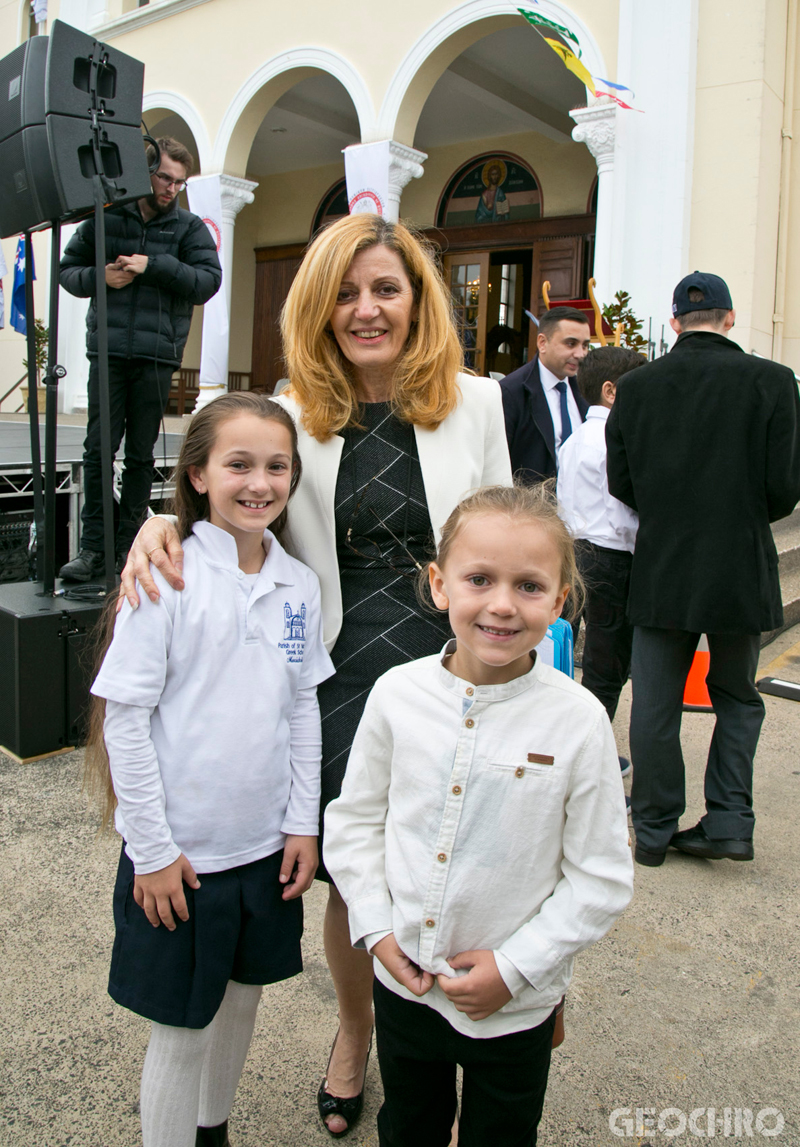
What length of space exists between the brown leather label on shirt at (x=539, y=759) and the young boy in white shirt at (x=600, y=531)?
2.13 metres

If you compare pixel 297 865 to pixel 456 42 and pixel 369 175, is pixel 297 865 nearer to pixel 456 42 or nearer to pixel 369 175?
pixel 369 175

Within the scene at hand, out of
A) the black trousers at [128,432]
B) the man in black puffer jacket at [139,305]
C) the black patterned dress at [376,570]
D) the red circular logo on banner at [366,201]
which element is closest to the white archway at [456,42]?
the red circular logo on banner at [366,201]

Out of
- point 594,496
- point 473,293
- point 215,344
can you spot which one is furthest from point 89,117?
point 473,293

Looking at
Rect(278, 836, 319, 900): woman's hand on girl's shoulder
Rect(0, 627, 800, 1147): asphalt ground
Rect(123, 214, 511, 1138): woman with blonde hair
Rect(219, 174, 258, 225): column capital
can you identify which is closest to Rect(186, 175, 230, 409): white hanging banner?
Rect(219, 174, 258, 225): column capital

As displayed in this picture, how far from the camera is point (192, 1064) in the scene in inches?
56.2

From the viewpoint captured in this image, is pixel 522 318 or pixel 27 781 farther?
pixel 522 318

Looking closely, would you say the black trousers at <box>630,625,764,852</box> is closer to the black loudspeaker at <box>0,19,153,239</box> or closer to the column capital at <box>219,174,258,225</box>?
the black loudspeaker at <box>0,19,153,239</box>

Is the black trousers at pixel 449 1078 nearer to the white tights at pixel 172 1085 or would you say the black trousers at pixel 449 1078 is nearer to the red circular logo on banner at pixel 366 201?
the white tights at pixel 172 1085

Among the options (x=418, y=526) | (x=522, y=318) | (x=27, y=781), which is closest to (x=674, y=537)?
(x=418, y=526)

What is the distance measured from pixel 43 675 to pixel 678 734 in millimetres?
2418

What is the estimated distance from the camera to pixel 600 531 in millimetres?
3400

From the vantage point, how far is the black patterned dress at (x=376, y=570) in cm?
167

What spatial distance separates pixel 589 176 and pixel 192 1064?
1178cm

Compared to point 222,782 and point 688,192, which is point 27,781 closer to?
point 222,782
